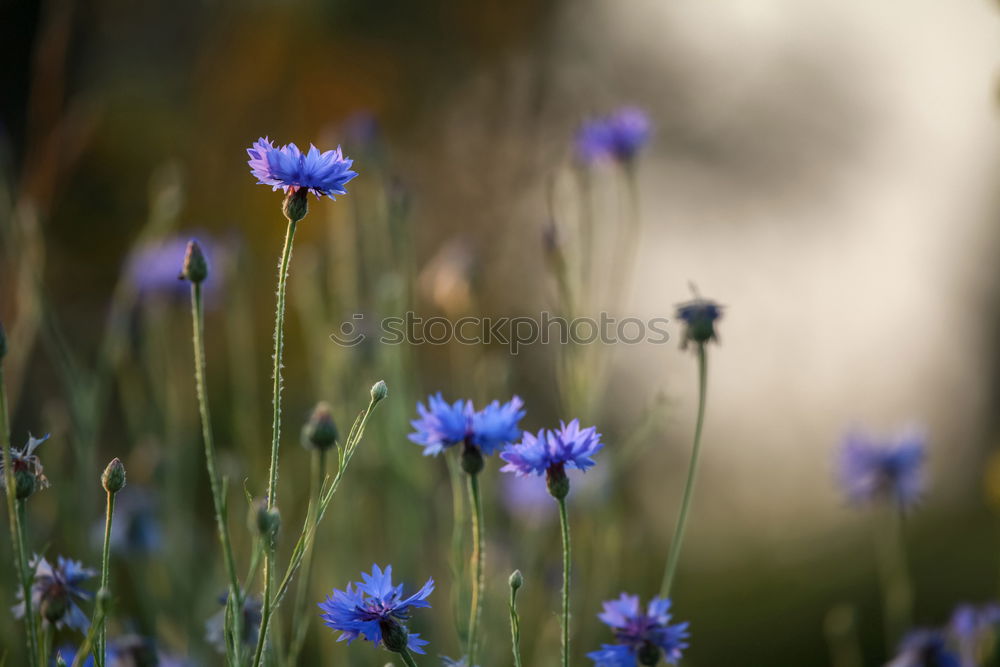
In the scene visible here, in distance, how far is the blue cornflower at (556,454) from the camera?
828 millimetres

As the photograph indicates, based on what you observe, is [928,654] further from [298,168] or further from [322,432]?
[298,168]

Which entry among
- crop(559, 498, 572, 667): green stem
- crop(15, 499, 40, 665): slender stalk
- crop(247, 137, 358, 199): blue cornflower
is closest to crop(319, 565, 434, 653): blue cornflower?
crop(559, 498, 572, 667): green stem

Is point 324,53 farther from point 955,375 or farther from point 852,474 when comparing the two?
point 852,474

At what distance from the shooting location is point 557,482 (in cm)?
83

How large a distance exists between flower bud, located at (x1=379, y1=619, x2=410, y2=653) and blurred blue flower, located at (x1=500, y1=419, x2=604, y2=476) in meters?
0.15

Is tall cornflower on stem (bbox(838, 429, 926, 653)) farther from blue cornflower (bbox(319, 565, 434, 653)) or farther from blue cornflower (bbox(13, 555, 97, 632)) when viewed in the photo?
blue cornflower (bbox(13, 555, 97, 632))

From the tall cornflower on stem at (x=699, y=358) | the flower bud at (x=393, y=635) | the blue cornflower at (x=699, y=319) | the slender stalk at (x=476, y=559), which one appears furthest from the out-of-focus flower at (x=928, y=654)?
the flower bud at (x=393, y=635)

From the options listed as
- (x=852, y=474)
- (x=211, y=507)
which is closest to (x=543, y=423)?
(x=211, y=507)

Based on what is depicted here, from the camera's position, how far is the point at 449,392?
302 centimetres

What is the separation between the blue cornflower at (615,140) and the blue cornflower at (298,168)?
3.07 ft

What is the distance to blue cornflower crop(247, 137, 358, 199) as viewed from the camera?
85cm

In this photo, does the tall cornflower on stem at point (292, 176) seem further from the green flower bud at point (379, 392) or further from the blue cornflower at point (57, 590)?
the blue cornflower at point (57, 590)

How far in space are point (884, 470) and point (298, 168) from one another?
1.15 m

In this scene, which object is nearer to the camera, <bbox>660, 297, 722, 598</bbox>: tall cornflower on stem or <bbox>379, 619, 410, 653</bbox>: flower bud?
<bbox>379, 619, 410, 653</bbox>: flower bud
